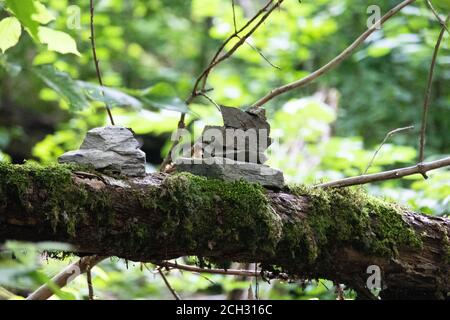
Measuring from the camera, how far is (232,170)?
1610 millimetres

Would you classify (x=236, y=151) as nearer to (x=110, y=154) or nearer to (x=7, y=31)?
(x=110, y=154)

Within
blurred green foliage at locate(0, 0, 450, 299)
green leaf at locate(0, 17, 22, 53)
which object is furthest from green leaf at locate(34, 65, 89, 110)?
green leaf at locate(0, 17, 22, 53)

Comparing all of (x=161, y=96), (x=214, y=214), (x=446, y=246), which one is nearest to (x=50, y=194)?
(x=214, y=214)

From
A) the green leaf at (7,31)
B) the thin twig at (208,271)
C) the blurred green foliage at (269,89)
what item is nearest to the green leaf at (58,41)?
the blurred green foliage at (269,89)

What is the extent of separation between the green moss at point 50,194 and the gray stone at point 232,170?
34 cm

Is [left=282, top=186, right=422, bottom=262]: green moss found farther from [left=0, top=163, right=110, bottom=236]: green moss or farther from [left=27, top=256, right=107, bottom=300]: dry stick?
[left=27, top=256, right=107, bottom=300]: dry stick

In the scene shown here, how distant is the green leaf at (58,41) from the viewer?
1840mm

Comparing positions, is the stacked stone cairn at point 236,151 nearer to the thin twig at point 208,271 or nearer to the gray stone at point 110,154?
the gray stone at point 110,154

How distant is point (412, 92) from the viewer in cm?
491

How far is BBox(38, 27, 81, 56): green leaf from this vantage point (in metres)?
1.84

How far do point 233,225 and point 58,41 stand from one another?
90 centimetres

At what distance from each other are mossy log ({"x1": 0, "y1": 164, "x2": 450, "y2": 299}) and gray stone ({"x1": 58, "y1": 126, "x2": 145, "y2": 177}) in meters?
0.06

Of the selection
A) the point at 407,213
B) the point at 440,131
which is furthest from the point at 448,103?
the point at 407,213
